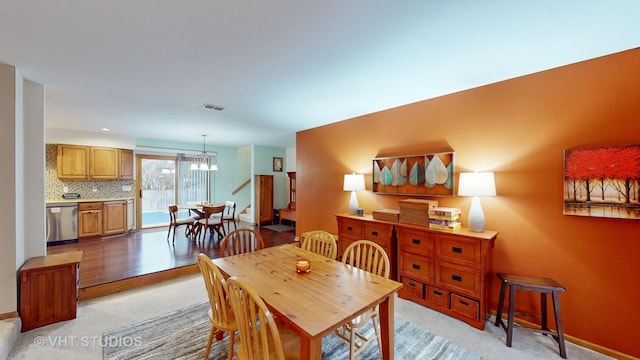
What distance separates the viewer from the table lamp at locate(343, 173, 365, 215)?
370 centimetres

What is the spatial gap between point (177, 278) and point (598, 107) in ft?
16.5

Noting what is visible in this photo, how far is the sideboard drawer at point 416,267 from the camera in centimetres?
264

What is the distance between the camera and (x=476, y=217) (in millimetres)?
2465

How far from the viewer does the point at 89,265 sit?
3523mm

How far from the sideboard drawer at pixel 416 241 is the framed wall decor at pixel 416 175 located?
58 cm

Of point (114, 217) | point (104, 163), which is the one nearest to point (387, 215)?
point (114, 217)

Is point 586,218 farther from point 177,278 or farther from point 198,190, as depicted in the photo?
point 198,190

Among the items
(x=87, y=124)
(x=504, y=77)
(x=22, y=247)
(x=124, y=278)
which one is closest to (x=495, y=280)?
(x=504, y=77)

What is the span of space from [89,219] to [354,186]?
557 centimetres

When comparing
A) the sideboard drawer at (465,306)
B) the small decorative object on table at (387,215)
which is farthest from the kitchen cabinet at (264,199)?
the sideboard drawer at (465,306)

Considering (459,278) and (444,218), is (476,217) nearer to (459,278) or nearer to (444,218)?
(444,218)

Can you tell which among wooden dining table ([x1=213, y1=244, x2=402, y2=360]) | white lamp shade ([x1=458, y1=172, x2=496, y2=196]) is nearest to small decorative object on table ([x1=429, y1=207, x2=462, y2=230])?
white lamp shade ([x1=458, y1=172, x2=496, y2=196])

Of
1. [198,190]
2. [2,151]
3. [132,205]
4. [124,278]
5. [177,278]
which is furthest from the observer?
[198,190]

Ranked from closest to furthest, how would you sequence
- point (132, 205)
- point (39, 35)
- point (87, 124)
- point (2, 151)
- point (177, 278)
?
point (39, 35)
point (2, 151)
point (177, 278)
point (87, 124)
point (132, 205)
